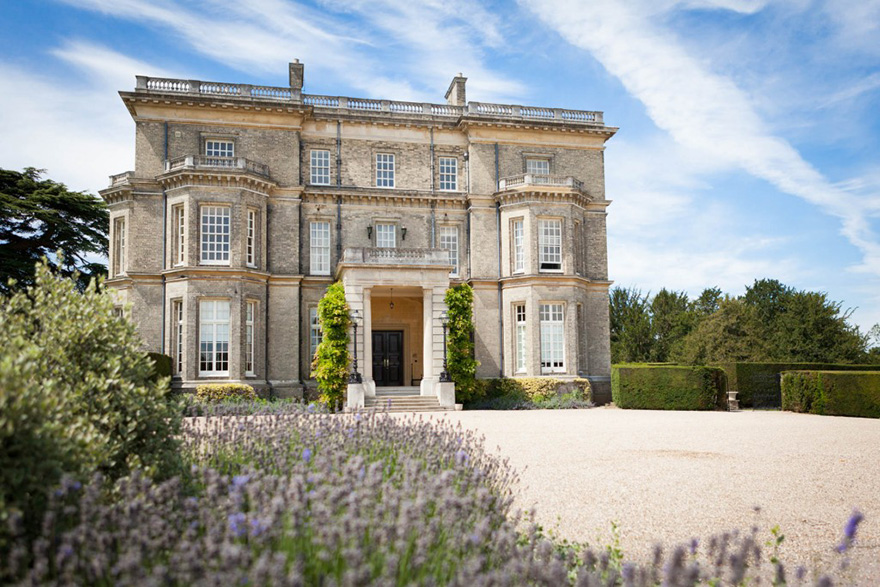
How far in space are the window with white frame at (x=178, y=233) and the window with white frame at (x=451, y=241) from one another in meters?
9.89

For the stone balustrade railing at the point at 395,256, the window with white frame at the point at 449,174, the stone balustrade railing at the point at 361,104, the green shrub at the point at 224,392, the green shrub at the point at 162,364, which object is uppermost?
the stone balustrade railing at the point at 361,104

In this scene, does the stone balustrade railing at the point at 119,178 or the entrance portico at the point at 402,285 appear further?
the stone balustrade railing at the point at 119,178

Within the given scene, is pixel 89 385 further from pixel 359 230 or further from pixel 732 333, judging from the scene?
pixel 732 333

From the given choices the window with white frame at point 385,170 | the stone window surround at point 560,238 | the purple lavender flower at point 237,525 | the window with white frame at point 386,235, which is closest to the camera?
the purple lavender flower at point 237,525

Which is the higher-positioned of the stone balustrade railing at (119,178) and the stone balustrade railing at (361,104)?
the stone balustrade railing at (361,104)

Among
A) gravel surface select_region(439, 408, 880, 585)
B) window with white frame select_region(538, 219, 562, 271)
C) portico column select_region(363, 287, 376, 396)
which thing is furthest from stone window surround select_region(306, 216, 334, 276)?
gravel surface select_region(439, 408, 880, 585)

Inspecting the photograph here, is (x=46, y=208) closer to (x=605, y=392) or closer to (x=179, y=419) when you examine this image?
(x=605, y=392)

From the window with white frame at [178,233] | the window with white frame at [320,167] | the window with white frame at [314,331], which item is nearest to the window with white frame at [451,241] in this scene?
the window with white frame at [320,167]

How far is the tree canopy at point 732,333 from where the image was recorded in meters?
37.4

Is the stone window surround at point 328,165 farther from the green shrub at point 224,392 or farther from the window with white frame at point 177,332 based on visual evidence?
the green shrub at point 224,392

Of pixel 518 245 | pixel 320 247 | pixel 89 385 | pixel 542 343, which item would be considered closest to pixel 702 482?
pixel 89 385

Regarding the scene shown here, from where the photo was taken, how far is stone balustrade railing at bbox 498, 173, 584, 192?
2658cm

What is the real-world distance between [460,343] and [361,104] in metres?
10.8

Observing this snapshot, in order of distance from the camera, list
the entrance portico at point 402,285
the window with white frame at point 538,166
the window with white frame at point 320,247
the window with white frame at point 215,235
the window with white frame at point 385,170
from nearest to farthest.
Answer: the entrance portico at point 402,285
the window with white frame at point 215,235
the window with white frame at point 320,247
the window with white frame at point 385,170
the window with white frame at point 538,166
